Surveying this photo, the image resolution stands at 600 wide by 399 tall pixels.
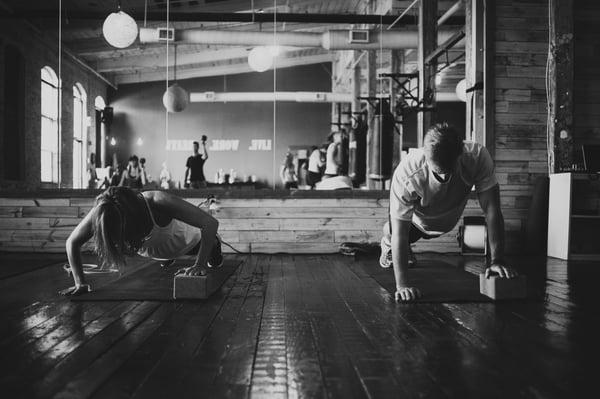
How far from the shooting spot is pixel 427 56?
6.15 metres

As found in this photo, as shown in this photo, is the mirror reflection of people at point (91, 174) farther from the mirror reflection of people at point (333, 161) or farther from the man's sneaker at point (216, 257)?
the man's sneaker at point (216, 257)

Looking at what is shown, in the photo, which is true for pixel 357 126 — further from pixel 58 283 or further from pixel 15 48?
pixel 15 48

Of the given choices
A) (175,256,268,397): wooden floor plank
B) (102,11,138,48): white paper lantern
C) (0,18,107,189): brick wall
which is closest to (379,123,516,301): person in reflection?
(175,256,268,397): wooden floor plank

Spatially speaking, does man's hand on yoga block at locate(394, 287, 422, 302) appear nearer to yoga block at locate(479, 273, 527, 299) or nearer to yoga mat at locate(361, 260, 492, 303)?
yoga mat at locate(361, 260, 492, 303)

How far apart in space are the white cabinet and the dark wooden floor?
1799mm

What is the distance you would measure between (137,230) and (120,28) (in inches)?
153

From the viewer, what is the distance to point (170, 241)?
2.95 meters

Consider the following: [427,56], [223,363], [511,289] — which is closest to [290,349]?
[223,363]

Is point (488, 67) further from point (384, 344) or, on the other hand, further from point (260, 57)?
point (384, 344)

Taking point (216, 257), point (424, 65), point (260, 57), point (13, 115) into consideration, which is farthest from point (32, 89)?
point (216, 257)

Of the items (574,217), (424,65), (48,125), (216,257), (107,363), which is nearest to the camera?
(107,363)

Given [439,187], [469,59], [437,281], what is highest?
[469,59]

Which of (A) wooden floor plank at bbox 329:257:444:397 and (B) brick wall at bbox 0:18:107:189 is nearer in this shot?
(A) wooden floor plank at bbox 329:257:444:397

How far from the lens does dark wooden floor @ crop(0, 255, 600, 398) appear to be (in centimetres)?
132
